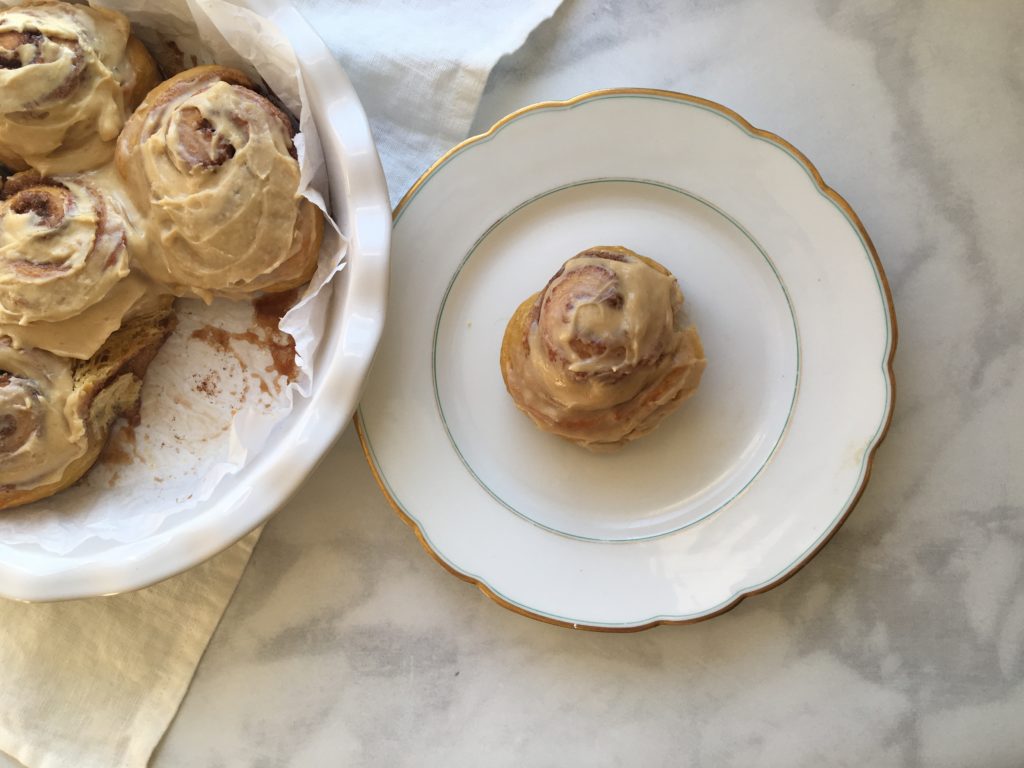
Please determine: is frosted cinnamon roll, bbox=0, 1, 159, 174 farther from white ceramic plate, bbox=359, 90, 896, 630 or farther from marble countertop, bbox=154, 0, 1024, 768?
marble countertop, bbox=154, 0, 1024, 768

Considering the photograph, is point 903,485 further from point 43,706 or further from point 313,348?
point 43,706

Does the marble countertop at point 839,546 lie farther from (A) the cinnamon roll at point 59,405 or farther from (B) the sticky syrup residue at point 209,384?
(A) the cinnamon roll at point 59,405

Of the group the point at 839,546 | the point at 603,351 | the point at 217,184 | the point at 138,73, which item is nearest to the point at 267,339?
the point at 217,184

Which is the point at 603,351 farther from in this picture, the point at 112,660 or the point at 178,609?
the point at 112,660

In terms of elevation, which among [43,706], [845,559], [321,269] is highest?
[321,269]

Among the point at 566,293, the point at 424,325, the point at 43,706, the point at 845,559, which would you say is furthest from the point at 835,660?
the point at 43,706

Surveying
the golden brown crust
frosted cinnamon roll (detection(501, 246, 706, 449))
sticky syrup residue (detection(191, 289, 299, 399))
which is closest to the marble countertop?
sticky syrup residue (detection(191, 289, 299, 399))
